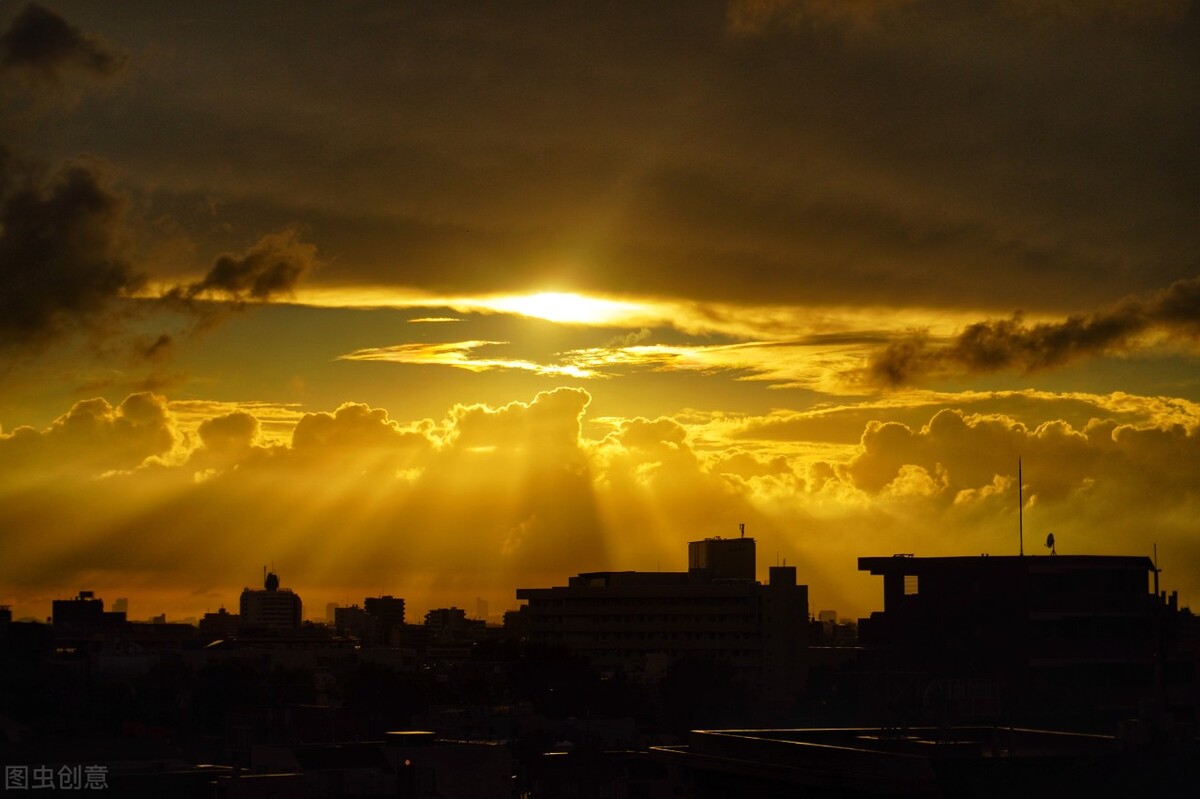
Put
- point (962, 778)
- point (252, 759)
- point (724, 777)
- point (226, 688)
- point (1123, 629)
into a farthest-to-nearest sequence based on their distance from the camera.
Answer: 1. point (226, 688)
2. point (1123, 629)
3. point (252, 759)
4. point (724, 777)
5. point (962, 778)

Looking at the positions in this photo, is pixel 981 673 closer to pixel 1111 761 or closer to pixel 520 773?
pixel 520 773

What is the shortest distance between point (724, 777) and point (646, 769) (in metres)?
47.9

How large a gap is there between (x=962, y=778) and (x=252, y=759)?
62.5m

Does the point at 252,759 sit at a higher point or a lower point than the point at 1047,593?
lower

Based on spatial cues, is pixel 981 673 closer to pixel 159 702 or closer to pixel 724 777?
pixel 159 702

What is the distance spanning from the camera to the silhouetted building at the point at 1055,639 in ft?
526

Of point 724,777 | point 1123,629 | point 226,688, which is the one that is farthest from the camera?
point 226,688

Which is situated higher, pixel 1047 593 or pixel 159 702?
pixel 1047 593

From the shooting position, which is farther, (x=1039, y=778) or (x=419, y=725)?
(x=419, y=725)

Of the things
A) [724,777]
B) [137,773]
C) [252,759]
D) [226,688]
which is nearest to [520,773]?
[252,759]

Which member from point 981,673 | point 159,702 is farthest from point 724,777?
point 159,702

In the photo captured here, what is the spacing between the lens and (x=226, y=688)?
19762cm

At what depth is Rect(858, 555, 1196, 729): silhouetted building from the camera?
16025 centimetres

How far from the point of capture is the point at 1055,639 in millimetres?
164000
